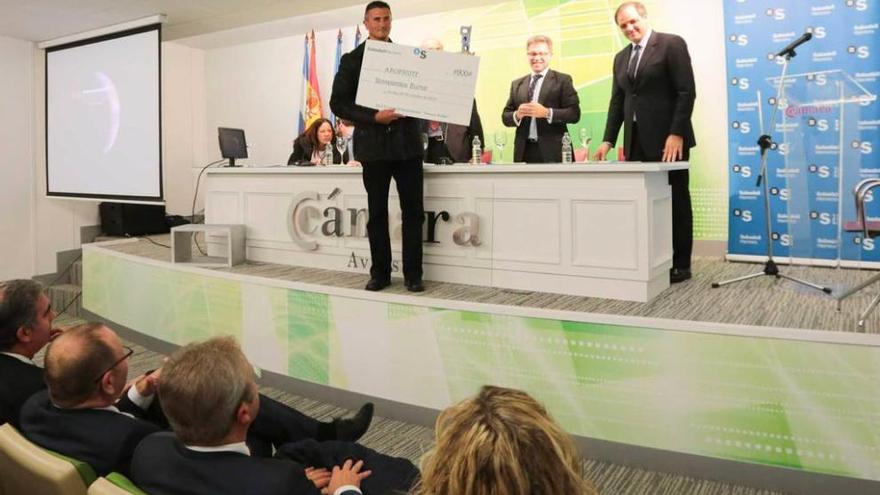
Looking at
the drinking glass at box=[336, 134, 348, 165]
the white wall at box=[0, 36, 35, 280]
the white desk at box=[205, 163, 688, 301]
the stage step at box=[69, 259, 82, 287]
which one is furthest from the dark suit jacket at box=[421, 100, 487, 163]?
the white wall at box=[0, 36, 35, 280]

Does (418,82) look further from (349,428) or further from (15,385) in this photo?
(15,385)

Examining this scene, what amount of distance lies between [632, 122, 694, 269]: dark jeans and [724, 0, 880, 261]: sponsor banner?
1.72ft

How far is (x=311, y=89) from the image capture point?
6.88 meters

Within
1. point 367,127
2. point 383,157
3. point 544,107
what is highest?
point 544,107

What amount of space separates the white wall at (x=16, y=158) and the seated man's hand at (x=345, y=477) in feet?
20.2

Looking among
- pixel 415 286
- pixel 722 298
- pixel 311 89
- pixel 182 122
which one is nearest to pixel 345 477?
pixel 415 286

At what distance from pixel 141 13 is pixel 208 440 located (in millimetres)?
A: 5224

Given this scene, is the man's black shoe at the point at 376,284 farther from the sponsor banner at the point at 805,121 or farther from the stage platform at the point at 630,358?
the sponsor banner at the point at 805,121

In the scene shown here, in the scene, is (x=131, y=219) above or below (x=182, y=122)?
below

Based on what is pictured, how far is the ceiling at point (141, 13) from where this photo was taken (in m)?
5.33

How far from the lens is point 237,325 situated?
3.90 m

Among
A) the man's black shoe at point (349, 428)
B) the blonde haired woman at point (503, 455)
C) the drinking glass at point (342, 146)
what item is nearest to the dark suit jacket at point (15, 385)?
the man's black shoe at point (349, 428)

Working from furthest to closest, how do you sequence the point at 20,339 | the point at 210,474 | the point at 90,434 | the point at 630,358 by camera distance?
the point at 630,358, the point at 20,339, the point at 90,434, the point at 210,474

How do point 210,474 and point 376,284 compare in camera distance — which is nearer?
point 210,474
